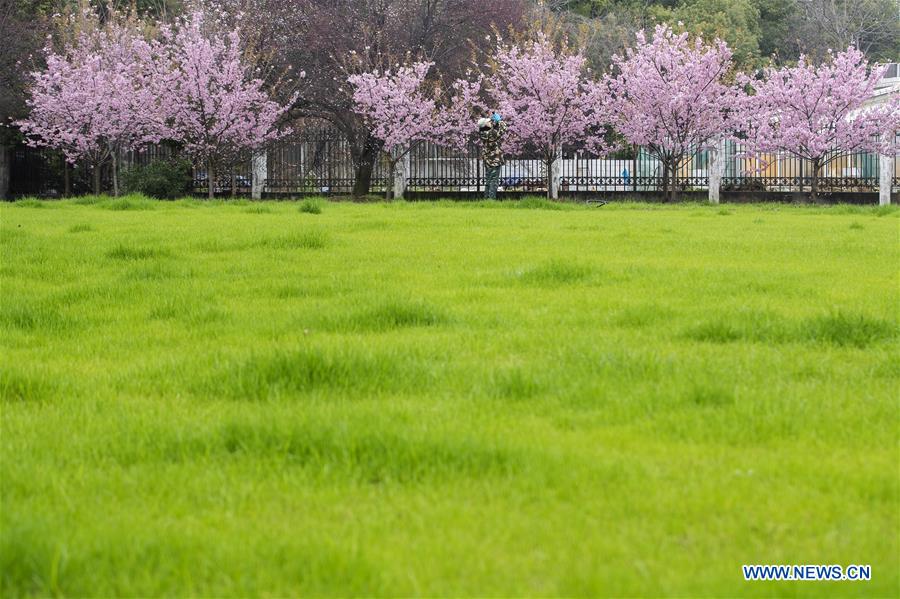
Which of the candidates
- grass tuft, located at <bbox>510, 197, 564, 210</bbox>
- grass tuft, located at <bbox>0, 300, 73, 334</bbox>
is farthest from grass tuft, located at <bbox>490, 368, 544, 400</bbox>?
grass tuft, located at <bbox>510, 197, 564, 210</bbox>

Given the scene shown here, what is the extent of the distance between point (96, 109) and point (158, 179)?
3.28 meters

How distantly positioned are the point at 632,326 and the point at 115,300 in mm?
4191

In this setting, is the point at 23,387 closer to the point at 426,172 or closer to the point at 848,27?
the point at 426,172

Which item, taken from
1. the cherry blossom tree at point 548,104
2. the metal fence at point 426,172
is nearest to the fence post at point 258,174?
the metal fence at point 426,172

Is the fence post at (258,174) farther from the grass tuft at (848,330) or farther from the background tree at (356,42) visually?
the grass tuft at (848,330)

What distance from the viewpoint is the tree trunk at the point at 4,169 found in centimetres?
3694

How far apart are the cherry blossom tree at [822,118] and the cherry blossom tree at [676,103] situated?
1077mm

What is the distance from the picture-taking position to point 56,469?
392 centimetres

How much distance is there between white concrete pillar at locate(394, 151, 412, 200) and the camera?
37031 millimetres

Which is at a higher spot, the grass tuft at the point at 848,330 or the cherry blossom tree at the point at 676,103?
the cherry blossom tree at the point at 676,103

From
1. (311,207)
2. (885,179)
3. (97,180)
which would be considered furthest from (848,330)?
(97,180)

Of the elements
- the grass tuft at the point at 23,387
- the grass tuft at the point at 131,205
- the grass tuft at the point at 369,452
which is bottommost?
the grass tuft at the point at 369,452

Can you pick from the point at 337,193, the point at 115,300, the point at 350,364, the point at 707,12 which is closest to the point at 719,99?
the point at 337,193

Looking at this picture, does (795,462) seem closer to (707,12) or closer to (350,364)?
(350,364)
